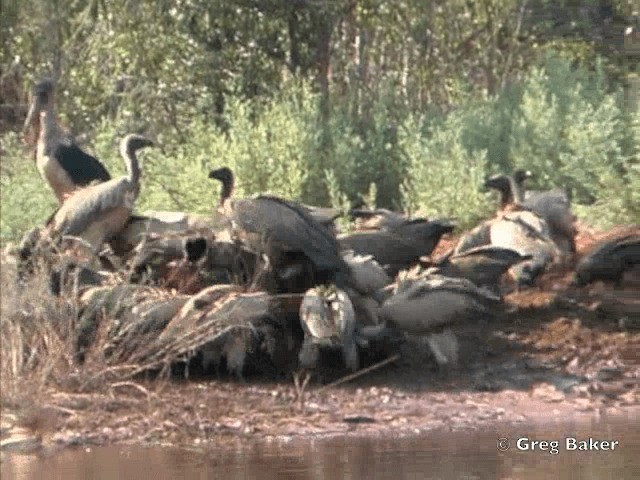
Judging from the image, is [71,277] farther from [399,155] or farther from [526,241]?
[399,155]

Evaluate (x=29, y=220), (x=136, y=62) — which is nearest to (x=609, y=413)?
(x=29, y=220)

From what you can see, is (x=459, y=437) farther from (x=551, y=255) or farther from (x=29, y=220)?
(x=29, y=220)

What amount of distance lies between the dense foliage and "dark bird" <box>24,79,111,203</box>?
0.35 meters

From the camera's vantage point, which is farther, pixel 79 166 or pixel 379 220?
pixel 79 166

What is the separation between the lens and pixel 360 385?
1212cm

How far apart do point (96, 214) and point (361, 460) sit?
13.6 feet

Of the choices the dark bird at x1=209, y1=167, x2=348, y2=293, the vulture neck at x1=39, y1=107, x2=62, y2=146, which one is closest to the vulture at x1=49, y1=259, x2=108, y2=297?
the dark bird at x1=209, y1=167, x2=348, y2=293

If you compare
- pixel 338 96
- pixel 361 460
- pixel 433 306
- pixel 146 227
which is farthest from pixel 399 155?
pixel 361 460

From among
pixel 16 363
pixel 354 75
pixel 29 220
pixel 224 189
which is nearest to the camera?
pixel 16 363

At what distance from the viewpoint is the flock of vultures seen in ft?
38.6

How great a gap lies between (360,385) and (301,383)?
1.29 ft

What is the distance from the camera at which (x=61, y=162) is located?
15555mm

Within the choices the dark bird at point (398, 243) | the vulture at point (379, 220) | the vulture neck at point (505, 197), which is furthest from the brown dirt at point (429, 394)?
the vulture neck at point (505, 197)

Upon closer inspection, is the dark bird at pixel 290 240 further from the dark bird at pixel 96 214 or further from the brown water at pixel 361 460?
the brown water at pixel 361 460
